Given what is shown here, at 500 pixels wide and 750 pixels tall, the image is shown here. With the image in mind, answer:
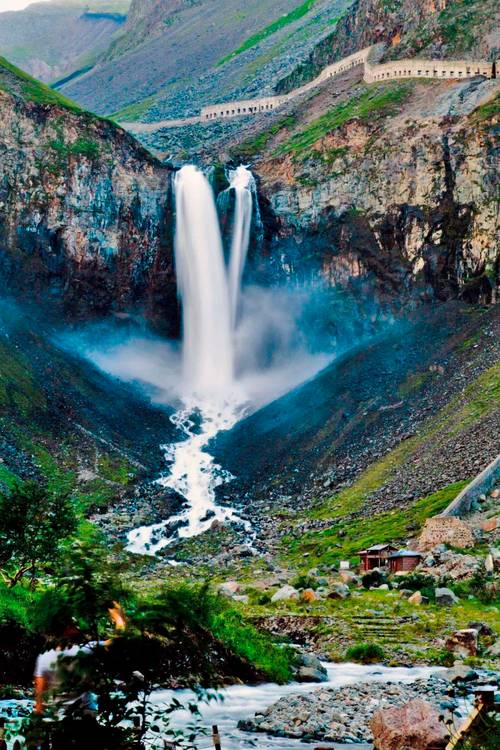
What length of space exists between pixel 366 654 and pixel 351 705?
23.8 ft

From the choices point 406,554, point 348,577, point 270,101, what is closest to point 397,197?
point 270,101

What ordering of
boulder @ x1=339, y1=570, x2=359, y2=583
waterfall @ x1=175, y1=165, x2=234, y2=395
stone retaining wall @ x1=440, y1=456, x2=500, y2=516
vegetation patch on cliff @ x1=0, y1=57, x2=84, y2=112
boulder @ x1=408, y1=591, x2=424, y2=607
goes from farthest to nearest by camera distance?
vegetation patch on cliff @ x1=0, y1=57, x2=84, y2=112 < waterfall @ x1=175, y1=165, x2=234, y2=395 < stone retaining wall @ x1=440, y1=456, x2=500, y2=516 < boulder @ x1=339, y1=570, x2=359, y2=583 < boulder @ x1=408, y1=591, x2=424, y2=607

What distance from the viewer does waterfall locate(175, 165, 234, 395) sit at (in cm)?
10544

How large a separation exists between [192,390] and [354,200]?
2637 centimetres

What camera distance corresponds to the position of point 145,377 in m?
99.8

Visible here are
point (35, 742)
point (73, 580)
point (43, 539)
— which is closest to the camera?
point (35, 742)

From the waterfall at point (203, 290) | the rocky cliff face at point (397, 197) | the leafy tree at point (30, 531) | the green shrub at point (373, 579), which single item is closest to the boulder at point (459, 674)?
the leafy tree at point (30, 531)

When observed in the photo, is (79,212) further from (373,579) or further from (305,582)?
(373,579)

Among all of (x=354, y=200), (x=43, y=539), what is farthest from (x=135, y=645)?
(x=354, y=200)

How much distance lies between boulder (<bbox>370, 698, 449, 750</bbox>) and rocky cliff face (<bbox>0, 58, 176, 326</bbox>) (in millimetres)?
87063

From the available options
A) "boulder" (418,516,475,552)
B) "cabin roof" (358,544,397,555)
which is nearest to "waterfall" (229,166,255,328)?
"cabin roof" (358,544,397,555)

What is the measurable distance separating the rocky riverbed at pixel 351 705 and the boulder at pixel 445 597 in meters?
12.2

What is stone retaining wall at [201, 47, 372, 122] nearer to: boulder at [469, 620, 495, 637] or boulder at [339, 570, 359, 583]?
boulder at [339, 570, 359, 583]

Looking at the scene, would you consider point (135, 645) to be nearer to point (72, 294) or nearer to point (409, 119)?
point (72, 294)
